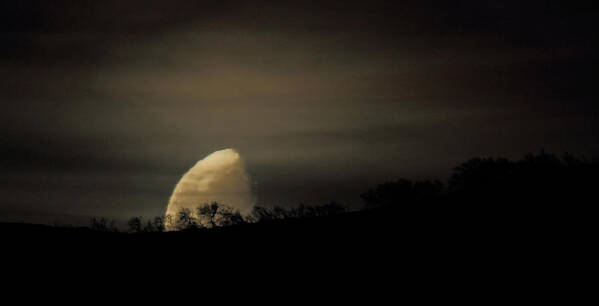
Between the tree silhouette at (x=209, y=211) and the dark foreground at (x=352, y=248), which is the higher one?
the tree silhouette at (x=209, y=211)

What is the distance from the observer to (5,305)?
21.2 meters

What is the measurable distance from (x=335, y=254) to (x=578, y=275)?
331 inches

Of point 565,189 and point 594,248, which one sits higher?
point 565,189

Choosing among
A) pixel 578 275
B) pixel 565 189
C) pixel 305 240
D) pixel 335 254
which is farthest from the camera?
pixel 565 189

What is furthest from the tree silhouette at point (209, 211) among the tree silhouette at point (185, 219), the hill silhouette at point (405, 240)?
the hill silhouette at point (405, 240)

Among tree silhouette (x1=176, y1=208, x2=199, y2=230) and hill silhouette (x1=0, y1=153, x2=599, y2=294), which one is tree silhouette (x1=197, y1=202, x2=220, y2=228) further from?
hill silhouette (x1=0, y1=153, x2=599, y2=294)

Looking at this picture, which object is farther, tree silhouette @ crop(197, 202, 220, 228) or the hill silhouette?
tree silhouette @ crop(197, 202, 220, 228)

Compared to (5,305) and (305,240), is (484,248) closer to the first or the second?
(305,240)

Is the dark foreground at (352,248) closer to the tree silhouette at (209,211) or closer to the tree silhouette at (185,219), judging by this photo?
the tree silhouette at (185,219)

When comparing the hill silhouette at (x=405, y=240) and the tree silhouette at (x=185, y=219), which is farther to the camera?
the tree silhouette at (x=185, y=219)

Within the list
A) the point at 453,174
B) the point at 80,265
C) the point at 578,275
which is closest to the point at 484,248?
the point at 578,275

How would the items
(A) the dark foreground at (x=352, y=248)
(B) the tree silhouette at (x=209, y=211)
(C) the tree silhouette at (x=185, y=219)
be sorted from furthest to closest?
(B) the tree silhouette at (x=209, y=211) → (C) the tree silhouette at (x=185, y=219) → (A) the dark foreground at (x=352, y=248)

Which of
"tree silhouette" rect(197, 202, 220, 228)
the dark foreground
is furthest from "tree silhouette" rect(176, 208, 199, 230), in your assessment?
the dark foreground

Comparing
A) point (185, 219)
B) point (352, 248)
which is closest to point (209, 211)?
point (185, 219)
